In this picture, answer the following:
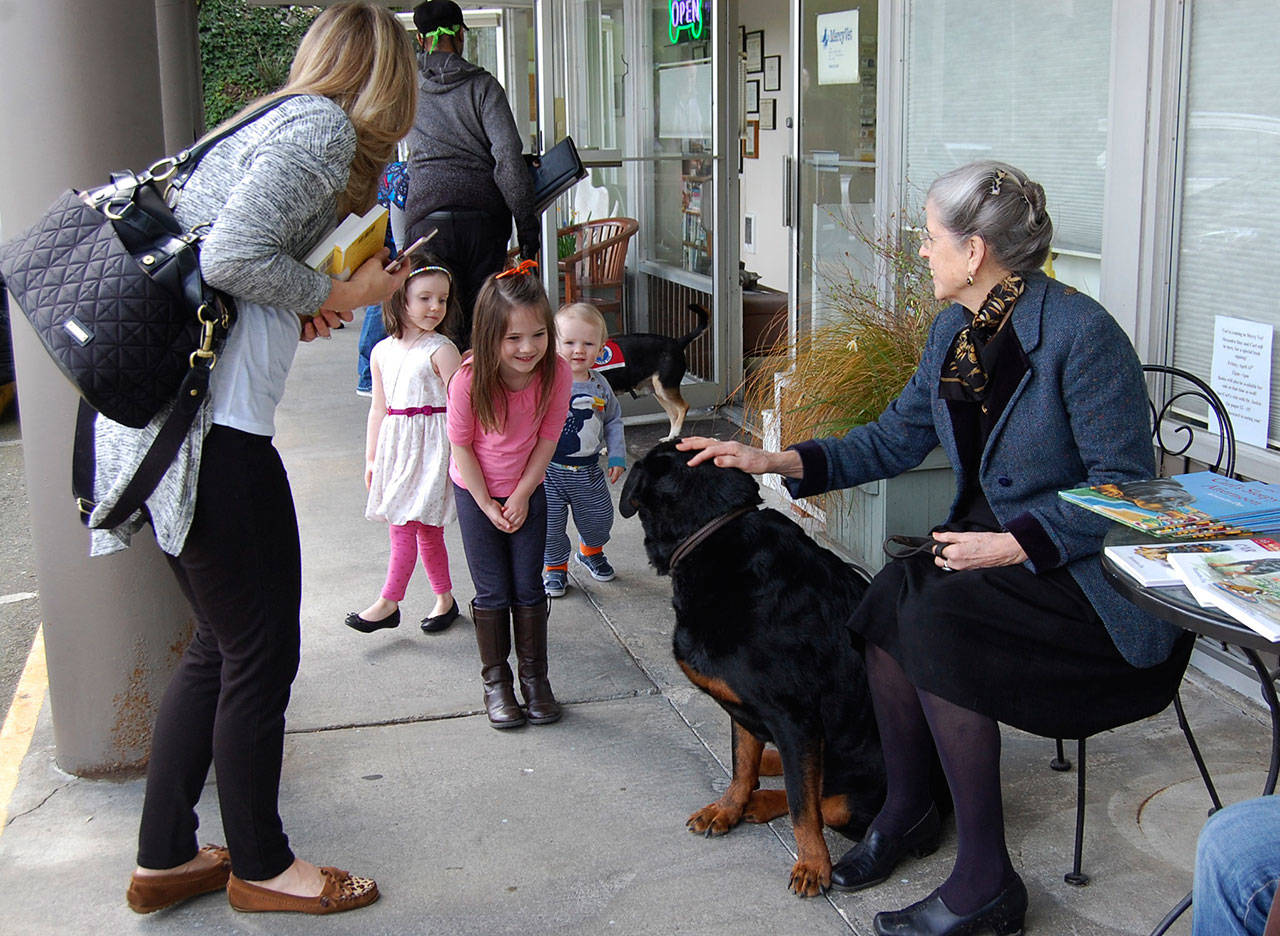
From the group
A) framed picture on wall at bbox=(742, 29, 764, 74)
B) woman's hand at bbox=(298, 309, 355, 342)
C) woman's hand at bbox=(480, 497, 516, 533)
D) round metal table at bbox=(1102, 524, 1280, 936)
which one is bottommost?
woman's hand at bbox=(480, 497, 516, 533)

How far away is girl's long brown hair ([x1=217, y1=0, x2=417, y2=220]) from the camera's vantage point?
96.0 inches

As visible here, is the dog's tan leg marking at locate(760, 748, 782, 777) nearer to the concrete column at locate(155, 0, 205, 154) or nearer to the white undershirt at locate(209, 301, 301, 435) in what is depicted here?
the white undershirt at locate(209, 301, 301, 435)

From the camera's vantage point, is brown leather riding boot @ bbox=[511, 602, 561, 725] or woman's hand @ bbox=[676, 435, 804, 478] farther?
brown leather riding boot @ bbox=[511, 602, 561, 725]

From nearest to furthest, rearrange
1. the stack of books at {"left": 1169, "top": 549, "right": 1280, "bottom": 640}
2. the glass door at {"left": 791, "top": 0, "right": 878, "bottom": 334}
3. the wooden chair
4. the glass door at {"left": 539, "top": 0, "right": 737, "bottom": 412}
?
the stack of books at {"left": 1169, "top": 549, "right": 1280, "bottom": 640}, the glass door at {"left": 791, "top": 0, "right": 878, "bottom": 334}, the glass door at {"left": 539, "top": 0, "right": 737, "bottom": 412}, the wooden chair

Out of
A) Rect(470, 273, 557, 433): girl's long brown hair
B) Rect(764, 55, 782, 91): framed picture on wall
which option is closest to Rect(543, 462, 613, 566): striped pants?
Rect(470, 273, 557, 433): girl's long brown hair

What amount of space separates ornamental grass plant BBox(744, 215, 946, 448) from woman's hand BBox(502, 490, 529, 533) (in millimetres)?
1287

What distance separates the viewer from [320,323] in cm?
265

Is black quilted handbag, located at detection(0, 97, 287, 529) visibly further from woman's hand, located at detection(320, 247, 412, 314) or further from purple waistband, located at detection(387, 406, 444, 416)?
purple waistband, located at detection(387, 406, 444, 416)

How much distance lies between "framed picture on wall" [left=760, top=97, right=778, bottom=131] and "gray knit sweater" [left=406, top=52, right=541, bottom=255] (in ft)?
19.8

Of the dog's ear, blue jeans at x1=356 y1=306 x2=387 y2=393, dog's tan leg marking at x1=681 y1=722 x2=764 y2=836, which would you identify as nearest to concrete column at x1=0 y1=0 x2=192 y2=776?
the dog's ear

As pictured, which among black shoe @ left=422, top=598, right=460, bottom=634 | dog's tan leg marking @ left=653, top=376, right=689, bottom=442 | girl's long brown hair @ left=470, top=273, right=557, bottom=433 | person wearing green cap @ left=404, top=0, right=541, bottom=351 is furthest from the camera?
dog's tan leg marking @ left=653, top=376, right=689, bottom=442

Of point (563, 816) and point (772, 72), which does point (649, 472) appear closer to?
point (563, 816)

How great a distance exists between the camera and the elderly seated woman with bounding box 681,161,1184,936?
256cm

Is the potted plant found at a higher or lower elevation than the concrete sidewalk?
higher
